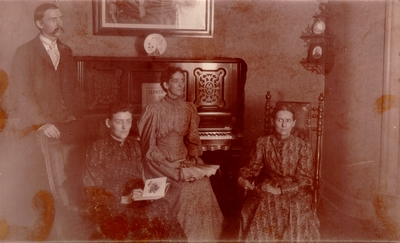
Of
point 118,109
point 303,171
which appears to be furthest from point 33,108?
point 303,171

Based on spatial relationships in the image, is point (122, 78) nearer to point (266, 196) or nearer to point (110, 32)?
point (110, 32)

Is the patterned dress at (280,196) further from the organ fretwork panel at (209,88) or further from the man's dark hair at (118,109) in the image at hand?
the man's dark hair at (118,109)

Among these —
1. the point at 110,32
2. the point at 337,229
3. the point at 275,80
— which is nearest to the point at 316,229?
the point at 337,229

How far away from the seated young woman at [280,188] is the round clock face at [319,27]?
701 mm

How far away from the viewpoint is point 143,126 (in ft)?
9.41

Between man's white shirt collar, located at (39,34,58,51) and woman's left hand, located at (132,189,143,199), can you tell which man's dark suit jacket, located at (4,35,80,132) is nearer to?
man's white shirt collar, located at (39,34,58,51)

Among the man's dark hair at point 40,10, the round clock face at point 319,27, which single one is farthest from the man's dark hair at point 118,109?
the round clock face at point 319,27

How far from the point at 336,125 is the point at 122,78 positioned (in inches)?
60.8

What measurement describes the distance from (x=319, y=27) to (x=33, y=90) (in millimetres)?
2006

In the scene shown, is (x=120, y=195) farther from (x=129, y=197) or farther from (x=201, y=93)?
(x=201, y=93)

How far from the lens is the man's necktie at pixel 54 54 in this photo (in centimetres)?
288

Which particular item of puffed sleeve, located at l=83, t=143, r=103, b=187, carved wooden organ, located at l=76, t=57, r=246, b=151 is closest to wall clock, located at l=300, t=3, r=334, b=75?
carved wooden organ, located at l=76, t=57, r=246, b=151

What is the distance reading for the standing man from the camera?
9.25 feet

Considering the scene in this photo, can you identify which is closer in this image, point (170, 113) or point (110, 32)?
point (170, 113)
